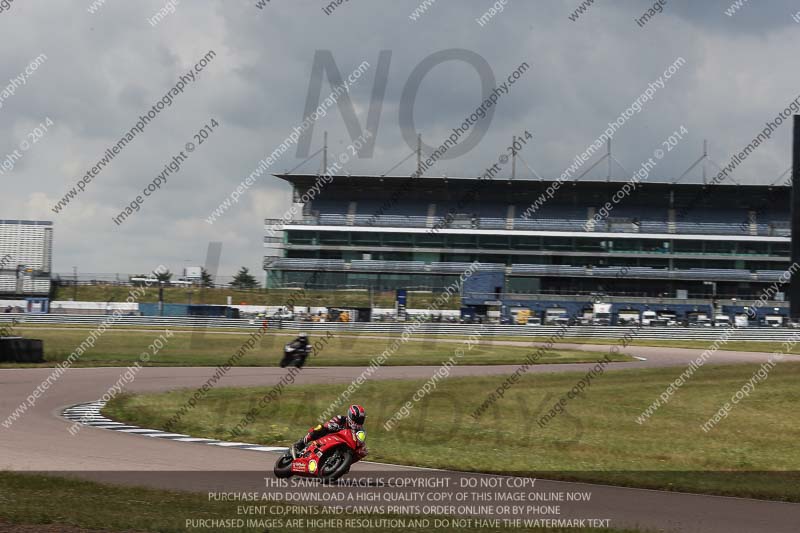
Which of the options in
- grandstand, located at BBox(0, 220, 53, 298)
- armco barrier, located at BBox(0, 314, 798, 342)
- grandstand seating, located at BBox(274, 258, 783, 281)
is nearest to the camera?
armco barrier, located at BBox(0, 314, 798, 342)

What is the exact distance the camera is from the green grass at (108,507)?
8.56 meters

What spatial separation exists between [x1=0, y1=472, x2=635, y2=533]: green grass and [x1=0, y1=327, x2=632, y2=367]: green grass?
22.9 meters

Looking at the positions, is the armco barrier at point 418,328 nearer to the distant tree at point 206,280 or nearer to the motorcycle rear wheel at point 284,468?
the distant tree at point 206,280

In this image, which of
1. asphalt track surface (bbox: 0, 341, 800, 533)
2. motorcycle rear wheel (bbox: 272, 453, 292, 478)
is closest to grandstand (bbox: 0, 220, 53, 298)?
asphalt track surface (bbox: 0, 341, 800, 533)

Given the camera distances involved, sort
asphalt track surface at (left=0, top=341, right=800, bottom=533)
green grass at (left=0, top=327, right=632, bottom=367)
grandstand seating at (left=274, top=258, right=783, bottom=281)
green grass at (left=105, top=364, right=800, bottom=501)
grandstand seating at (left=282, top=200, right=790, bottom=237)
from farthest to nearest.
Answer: grandstand seating at (left=282, top=200, right=790, bottom=237)
grandstand seating at (left=274, top=258, right=783, bottom=281)
green grass at (left=0, top=327, right=632, bottom=367)
green grass at (left=105, top=364, right=800, bottom=501)
asphalt track surface at (left=0, top=341, right=800, bottom=533)

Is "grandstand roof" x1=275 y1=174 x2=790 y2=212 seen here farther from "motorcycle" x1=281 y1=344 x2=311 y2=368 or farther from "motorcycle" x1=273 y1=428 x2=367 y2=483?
"motorcycle" x1=273 y1=428 x2=367 y2=483

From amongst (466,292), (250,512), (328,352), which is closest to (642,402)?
(250,512)

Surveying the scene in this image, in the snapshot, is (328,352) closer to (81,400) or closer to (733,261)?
(81,400)

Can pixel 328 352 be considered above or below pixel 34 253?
below

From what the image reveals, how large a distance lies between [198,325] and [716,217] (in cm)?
5671

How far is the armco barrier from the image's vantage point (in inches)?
2314

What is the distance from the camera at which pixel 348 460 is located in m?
12.1

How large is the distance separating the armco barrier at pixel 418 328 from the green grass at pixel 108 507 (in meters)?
46.8

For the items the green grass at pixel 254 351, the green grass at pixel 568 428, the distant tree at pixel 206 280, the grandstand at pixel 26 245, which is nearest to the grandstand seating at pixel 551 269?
the distant tree at pixel 206 280
